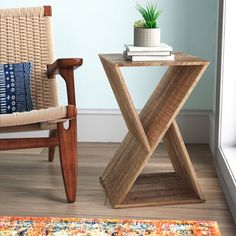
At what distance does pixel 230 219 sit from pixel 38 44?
123 cm

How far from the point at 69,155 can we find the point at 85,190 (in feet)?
0.79

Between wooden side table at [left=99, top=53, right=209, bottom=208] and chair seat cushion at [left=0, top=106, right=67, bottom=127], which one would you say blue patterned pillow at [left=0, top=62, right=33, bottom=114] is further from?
wooden side table at [left=99, top=53, right=209, bottom=208]

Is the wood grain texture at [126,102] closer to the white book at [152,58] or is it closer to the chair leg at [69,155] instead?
the white book at [152,58]

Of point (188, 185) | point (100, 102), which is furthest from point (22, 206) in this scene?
point (100, 102)

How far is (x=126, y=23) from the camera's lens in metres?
2.68

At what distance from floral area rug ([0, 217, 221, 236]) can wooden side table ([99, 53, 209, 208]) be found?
16 cm

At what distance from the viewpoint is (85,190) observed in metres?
2.06

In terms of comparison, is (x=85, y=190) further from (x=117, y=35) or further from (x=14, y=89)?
(x=117, y=35)

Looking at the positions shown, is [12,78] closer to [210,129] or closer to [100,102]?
[100,102]

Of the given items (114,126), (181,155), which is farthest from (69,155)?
(114,126)

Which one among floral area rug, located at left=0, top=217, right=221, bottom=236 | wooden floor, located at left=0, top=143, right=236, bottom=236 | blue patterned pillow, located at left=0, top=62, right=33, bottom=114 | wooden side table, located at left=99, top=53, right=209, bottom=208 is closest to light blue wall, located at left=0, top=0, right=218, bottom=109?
wooden floor, located at left=0, top=143, right=236, bottom=236

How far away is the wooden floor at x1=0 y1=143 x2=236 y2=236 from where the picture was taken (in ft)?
5.91

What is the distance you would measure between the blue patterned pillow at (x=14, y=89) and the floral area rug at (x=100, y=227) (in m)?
0.58

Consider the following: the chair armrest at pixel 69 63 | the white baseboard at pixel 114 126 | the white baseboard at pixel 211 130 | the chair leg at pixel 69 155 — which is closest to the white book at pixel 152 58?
the chair armrest at pixel 69 63
